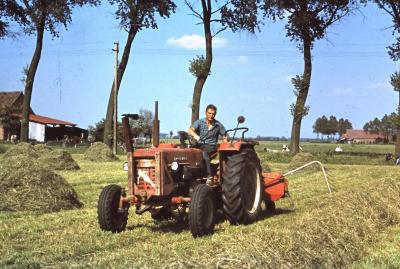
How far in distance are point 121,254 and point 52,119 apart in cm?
6791

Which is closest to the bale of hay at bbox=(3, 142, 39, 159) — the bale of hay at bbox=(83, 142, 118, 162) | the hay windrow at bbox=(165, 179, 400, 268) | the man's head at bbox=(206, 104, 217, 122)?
the bale of hay at bbox=(83, 142, 118, 162)

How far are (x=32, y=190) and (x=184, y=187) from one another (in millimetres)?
3606

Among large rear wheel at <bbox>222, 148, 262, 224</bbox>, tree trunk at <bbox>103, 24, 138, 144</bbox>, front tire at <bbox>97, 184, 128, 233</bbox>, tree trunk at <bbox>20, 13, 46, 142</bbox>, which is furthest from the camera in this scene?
tree trunk at <bbox>103, 24, 138, 144</bbox>

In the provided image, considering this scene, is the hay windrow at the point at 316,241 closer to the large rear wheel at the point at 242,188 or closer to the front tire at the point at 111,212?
the large rear wheel at the point at 242,188

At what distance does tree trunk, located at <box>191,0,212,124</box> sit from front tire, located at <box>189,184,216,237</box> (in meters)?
22.2

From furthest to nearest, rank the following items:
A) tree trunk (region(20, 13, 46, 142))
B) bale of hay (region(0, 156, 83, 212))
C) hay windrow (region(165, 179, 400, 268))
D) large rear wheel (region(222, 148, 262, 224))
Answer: tree trunk (region(20, 13, 46, 142)) < bale of hay (region(0, 156, 83, 212)) < large rear wheel (region(222, 148, 262, 224)) < hay windrow (region(165, 179, 400, 268))

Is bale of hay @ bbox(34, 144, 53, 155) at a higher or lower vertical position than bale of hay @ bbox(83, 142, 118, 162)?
higher

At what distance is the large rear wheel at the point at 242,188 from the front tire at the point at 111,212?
1532mm

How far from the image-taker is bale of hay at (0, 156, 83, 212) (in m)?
10.5

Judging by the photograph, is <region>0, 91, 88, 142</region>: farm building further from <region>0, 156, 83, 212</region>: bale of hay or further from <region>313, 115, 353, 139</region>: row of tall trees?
<region>313, 115, 353, 139</region>: row of tall trees

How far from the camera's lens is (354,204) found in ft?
29.3

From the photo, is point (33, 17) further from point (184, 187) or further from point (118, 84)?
point (184, 187)

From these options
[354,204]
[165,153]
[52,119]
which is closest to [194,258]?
[165,153]

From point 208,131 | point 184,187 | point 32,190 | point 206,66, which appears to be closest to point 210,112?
point 208,131
